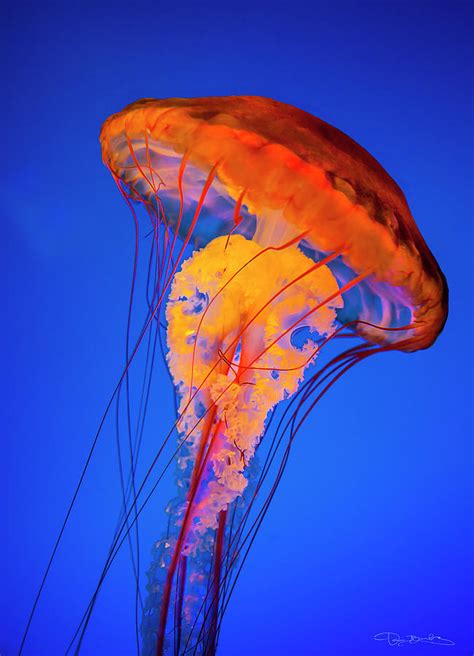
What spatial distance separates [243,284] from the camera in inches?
98.3

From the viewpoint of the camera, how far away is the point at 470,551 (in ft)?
11.9

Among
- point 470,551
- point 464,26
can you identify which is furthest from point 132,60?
point 470,551

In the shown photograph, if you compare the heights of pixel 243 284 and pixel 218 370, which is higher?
pixel 243 284

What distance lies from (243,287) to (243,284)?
0.01 metres

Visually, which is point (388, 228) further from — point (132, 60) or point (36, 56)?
point (36, 56)

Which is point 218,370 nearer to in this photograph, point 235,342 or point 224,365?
point 224,365

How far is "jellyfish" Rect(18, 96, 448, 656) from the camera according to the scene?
2088 mm
